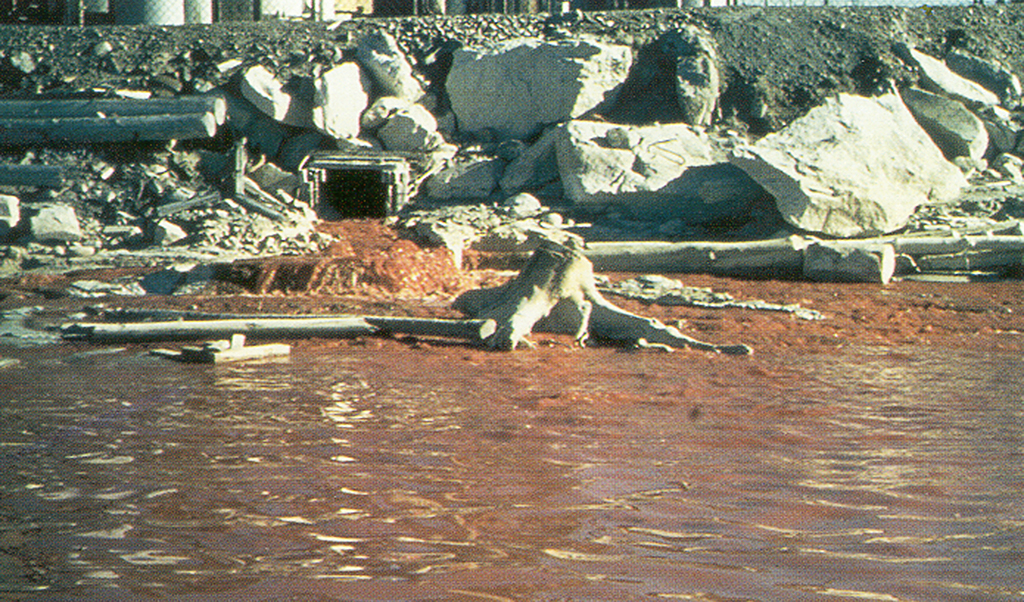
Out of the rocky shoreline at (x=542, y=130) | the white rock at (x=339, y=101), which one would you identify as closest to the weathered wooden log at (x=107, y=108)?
the rocky shoreline at (x=542, y=130)

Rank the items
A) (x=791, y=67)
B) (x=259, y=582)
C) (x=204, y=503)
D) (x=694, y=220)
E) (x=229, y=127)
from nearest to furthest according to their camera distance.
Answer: (x=259, y=582), (x=204, y=503), (x=694, y=220), (x=229, y=127), (x=791, y=67)

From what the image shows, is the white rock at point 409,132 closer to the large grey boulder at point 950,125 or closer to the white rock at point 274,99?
the white rock at point 274,99

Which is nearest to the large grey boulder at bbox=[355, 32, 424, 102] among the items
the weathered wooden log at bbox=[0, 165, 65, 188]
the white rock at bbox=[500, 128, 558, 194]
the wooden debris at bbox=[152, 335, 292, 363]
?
the white rock at bbox=[500, 128, 558, 194]

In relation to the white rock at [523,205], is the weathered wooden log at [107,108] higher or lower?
higher

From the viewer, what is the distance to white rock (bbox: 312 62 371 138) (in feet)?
50.2

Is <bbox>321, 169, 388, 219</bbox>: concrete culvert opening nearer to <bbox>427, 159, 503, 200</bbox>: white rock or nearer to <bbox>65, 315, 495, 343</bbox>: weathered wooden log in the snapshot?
<bbox>427, 159, 503, 200</bbox>: white rock

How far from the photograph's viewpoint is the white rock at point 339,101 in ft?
50.2

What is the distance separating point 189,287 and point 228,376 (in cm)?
504

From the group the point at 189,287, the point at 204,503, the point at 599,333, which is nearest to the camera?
the point at 204,503

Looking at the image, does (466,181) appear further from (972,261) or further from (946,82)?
(946,82)

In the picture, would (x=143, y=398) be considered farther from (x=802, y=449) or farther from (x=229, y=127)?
(x=229, y=127)

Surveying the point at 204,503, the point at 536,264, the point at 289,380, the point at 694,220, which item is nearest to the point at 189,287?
the point at 536,264

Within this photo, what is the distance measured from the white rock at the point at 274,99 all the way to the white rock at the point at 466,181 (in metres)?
2.31

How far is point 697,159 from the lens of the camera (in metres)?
14.8
